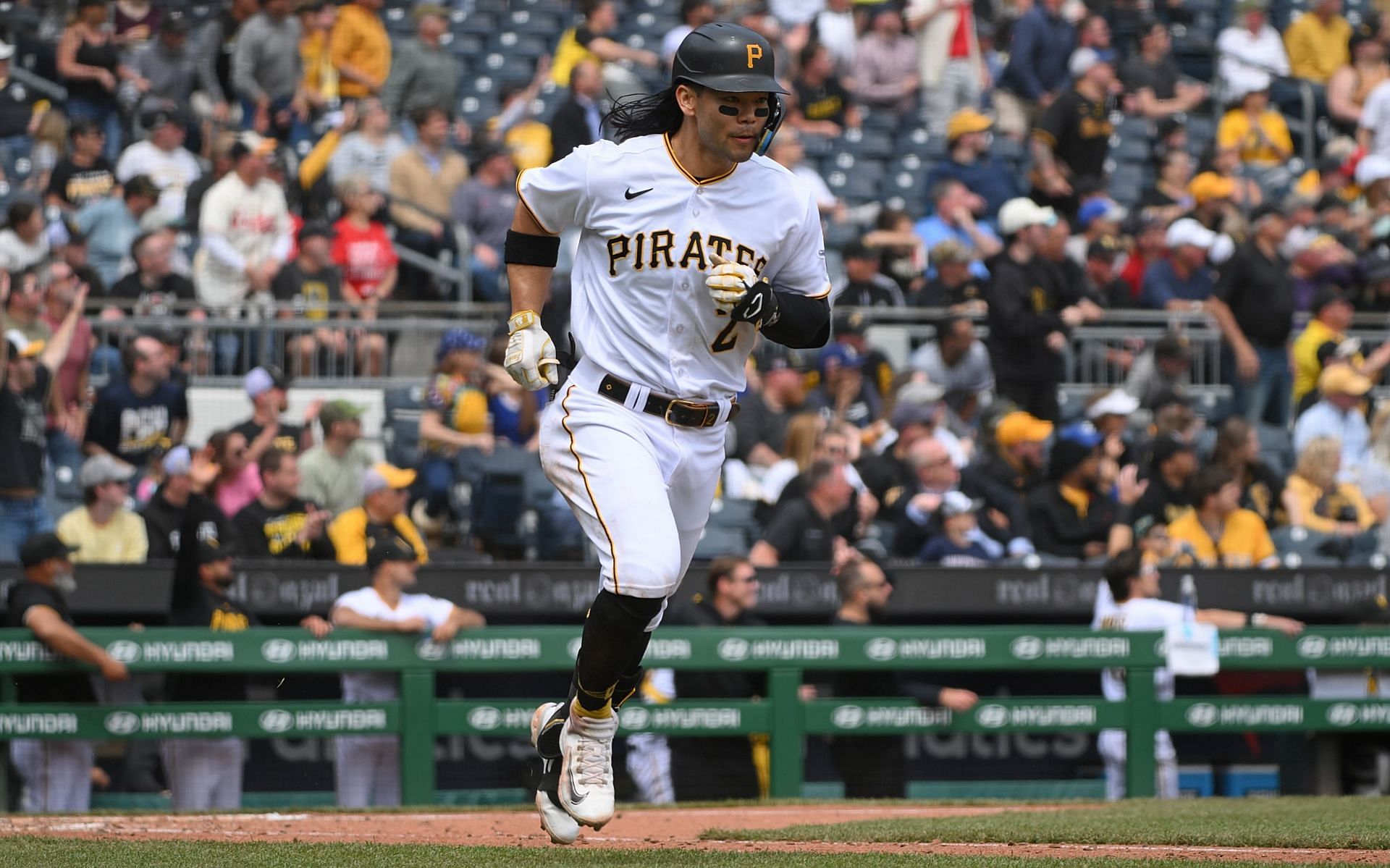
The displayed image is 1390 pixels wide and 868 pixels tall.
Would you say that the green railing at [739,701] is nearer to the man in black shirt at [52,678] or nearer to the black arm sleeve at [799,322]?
the man in black shirt at [52,678]

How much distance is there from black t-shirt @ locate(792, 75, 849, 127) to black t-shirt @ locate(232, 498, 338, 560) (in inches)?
268

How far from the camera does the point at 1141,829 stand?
6438 mm

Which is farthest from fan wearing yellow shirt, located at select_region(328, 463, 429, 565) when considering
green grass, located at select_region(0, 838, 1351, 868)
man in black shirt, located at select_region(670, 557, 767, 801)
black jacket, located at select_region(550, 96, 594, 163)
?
green grass, located at select_region(0, 838, 1351, 868)

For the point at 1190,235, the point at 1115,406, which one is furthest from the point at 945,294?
the point at 1190,235

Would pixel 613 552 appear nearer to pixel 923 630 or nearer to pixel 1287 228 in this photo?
pixel 923 630

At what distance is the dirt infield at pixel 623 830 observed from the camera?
19.0 feet

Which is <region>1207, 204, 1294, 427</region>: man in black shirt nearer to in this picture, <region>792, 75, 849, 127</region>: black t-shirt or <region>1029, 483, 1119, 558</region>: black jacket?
<region>1029, 483, 1119, 558</region>: black jacket

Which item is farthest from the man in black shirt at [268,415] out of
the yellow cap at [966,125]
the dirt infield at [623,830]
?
the yellow cap at [966,125]

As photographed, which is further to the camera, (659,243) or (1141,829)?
(1141,829)

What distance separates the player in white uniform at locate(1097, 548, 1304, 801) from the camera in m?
9.32

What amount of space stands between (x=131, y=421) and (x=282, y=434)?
84 cm

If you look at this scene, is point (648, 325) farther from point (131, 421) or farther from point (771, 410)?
point (131, 421)

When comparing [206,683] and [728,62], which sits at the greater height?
[728,62]

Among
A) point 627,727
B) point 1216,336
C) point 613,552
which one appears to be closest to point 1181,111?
point 1216,336
